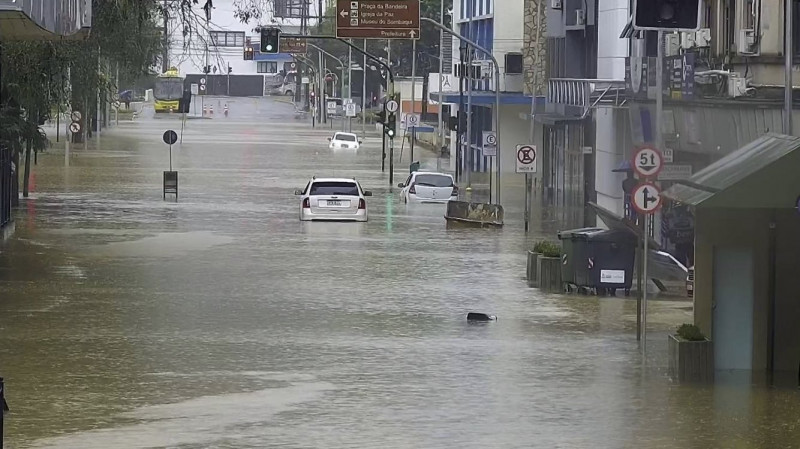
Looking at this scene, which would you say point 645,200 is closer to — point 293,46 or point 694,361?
point 694,361

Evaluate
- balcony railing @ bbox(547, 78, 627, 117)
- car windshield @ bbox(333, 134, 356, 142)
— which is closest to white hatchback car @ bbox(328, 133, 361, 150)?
car windshield @ bbox(333, 134, 356, 142)

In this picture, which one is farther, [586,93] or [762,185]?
[586,93]

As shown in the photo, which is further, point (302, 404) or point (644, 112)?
point (644, 112)

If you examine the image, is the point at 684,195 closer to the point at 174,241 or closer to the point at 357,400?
the point at 357,400

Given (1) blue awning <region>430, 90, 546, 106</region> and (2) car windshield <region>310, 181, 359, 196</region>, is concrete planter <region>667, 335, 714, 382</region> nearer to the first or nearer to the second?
(2) car windshield <region>310, 181, 359, 196</region>

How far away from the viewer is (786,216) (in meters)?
18.2

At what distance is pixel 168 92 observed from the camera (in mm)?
140375

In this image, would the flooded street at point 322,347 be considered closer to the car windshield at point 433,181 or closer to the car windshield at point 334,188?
the car windshield at point 334,188

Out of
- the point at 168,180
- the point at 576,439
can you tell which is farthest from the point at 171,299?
the point at 168,180

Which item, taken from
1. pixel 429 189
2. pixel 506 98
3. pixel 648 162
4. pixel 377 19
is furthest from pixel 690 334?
pixel 506 98

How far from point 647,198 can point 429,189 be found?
3015 cm

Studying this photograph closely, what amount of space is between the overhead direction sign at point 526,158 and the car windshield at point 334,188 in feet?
15.4

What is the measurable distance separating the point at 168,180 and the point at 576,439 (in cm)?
3504

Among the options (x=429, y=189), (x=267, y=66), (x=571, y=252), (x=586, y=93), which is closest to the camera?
(x=571, y=252)
